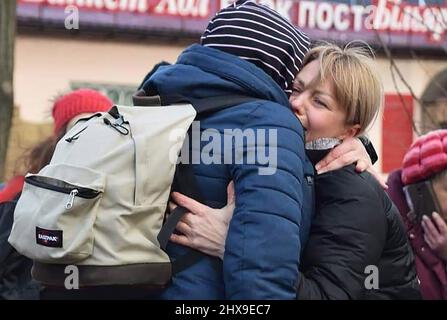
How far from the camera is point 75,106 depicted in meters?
3.34

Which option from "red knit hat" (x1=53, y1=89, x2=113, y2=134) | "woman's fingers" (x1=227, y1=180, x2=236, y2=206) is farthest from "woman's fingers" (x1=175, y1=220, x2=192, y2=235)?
"red knit hat" (x1=53, y1=89, x2=113, y2=134)

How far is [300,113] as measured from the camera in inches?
77.9

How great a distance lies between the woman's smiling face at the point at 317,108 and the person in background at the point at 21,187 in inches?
39.9

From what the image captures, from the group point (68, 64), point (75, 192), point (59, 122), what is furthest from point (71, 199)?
point (68, 64)

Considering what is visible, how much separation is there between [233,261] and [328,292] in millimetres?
282

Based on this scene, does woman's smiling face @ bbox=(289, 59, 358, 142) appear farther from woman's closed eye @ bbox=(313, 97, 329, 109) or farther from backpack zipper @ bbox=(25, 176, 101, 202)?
backpack zipper @ bbox=(25, 176, 101, 202)

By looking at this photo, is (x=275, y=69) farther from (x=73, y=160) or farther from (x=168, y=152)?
(x=73, y=160)

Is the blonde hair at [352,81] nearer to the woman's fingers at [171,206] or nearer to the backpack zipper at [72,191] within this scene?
the woman's fingers at [171,206]

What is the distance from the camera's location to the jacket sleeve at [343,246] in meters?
1.80

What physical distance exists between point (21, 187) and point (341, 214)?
4.96 ft

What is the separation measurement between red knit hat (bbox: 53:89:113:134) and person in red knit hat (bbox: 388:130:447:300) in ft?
4.55

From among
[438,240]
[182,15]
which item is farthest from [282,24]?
[182,15]

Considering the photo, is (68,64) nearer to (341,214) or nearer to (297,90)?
(297,90)

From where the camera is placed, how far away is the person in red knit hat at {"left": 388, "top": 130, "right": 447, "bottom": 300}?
261 centimetres
